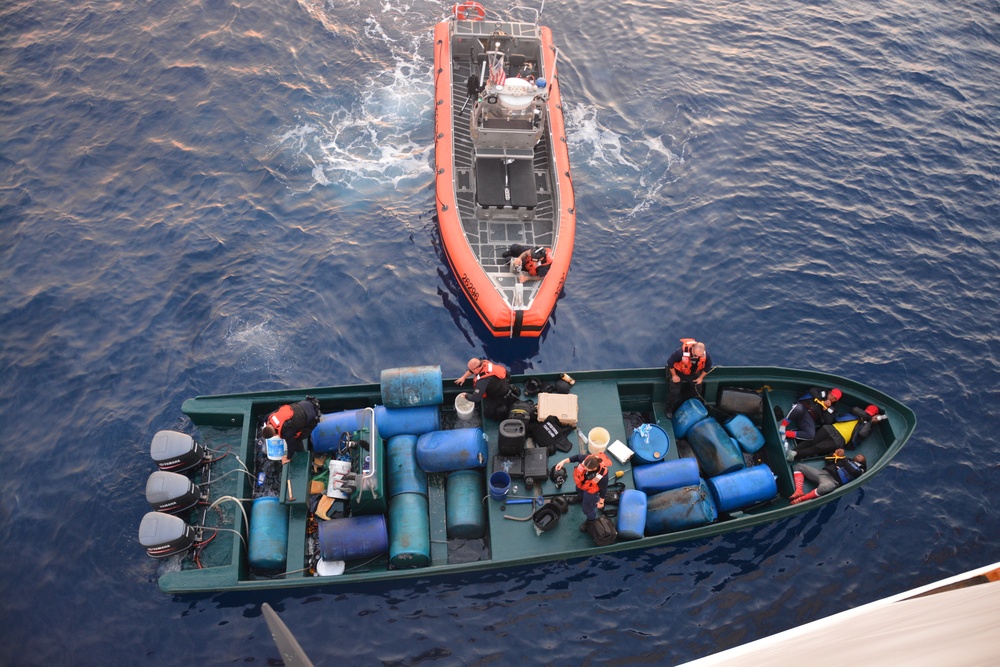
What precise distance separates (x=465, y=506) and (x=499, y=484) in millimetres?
780

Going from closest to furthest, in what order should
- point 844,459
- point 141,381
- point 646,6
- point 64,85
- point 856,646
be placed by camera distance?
1. point 856,646
2. point 844,459
3. point 141,381
4. point 64,85
5. point 646,6

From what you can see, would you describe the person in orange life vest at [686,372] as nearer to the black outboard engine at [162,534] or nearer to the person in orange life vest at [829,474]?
the person in orange life vest at [829,474]

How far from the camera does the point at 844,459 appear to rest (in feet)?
46.3

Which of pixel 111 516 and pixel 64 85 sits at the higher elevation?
pixel 64 85

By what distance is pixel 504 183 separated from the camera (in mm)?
18609

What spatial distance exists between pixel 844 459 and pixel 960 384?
597 centimetres

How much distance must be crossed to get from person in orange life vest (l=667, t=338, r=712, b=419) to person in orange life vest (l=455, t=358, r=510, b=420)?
357 cm

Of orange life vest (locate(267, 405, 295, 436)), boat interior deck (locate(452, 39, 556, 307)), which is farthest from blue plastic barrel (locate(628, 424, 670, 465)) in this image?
orange life vest (locate(267, 405, 295, 436))

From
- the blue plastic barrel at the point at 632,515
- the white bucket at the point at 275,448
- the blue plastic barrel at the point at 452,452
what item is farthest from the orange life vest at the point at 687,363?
the white bucket at the point at 275,448

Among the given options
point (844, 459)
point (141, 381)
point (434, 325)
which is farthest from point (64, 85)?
point (844, 459)

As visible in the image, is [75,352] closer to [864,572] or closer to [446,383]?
[446,383]

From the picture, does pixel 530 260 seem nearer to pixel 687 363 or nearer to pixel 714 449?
pixel 687 363

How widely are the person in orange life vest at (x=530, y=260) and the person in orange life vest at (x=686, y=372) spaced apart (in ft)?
13.0

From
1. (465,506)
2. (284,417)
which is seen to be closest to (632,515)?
(465,506)
